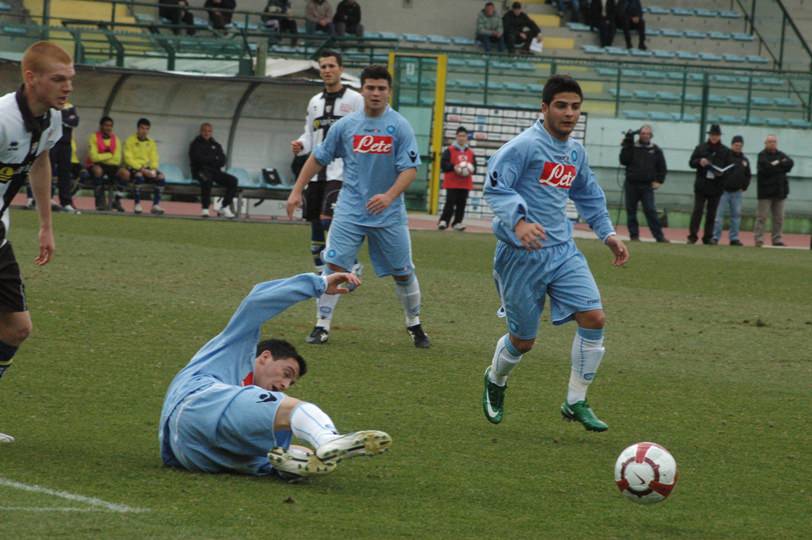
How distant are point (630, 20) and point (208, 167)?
16.3 m

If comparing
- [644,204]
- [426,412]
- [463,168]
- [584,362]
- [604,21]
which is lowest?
[644,204]

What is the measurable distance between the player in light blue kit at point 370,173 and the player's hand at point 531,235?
125 inches

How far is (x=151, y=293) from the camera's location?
13047mm

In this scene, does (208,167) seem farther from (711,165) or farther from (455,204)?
(711,165)

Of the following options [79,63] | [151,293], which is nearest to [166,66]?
[79,63]

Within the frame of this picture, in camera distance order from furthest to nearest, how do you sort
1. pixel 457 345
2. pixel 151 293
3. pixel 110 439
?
pixel 151 293, pixel 457 345, pixel 110 439

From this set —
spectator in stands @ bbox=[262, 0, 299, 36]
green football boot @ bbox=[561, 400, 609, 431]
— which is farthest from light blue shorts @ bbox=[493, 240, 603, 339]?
spectator in stands @ bbox=[262, 0, 299, 36]

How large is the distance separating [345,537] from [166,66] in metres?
22.7

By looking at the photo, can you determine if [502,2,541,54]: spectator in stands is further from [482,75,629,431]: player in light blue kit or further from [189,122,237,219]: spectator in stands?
[482,75,629,431]: player in light blue kit

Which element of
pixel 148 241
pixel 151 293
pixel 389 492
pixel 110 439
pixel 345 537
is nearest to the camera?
pixel 345 537

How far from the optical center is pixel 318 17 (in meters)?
31.9

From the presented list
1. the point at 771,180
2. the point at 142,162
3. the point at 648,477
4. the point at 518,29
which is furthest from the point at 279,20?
the point at 648,477

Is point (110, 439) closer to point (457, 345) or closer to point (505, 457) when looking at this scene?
point (505, 457)

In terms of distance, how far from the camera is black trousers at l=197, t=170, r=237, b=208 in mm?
24719
